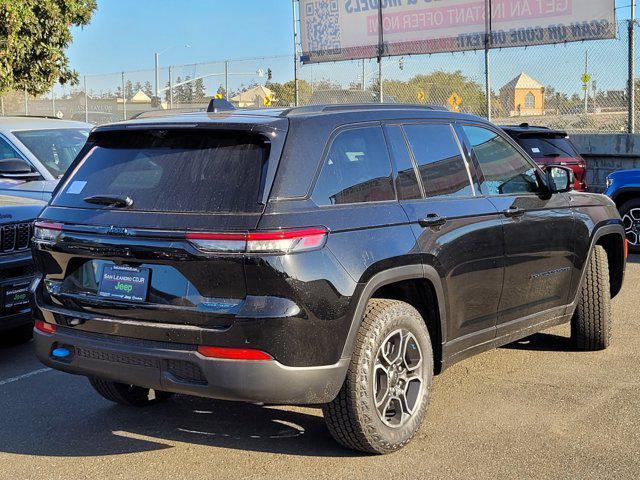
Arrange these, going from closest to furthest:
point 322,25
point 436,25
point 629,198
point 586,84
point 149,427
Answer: point 149,427
point 629,198
point 586,84
point 436,25
point 322,25

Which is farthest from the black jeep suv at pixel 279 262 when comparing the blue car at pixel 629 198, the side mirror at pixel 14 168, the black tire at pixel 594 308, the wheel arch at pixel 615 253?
the blue car at pixel 629 198

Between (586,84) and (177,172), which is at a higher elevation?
(586,84)

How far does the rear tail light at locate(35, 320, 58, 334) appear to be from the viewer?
14.7 feet

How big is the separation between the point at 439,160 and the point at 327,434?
68.4 inches

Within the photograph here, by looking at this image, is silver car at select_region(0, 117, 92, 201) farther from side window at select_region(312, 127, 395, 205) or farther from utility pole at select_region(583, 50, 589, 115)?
utility pole at select_region(583, 50, 589, 115)

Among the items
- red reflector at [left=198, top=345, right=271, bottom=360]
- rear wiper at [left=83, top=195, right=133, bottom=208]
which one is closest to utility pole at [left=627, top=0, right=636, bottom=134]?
rear wiper at [left=83, top=195, right=133, bottom=208]

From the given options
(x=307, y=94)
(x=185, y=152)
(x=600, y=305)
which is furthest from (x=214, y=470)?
(x=307, y=94)

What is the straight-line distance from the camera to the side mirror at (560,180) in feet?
19.1

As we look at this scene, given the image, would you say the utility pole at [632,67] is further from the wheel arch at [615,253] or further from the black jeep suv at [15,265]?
the black jeep suv at [15,265]

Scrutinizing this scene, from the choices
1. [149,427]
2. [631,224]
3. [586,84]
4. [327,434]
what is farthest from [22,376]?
[586,84]

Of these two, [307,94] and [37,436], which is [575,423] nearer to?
[37,436]

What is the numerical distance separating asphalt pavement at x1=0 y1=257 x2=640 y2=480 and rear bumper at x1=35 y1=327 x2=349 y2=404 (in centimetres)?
50

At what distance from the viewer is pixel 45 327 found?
4535 mm

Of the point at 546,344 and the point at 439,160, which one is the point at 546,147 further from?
the point at 439,160
